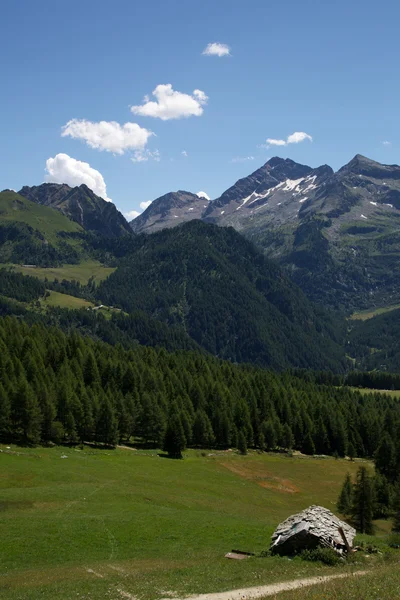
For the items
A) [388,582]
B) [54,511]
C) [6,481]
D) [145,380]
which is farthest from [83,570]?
[145,380]

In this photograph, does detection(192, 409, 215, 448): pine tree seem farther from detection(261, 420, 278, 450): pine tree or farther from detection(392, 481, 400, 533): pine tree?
detection(392, 481, 400, 533): pine tree

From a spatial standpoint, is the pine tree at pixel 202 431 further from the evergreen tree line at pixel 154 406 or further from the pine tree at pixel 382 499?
the pine tree at pixel 382 499

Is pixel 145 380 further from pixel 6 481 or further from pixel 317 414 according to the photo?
pixel 6 481

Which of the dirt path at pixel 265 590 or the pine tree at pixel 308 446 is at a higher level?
the dirt path at pixel 265 590

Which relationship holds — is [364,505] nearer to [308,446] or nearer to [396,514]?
[396,514]

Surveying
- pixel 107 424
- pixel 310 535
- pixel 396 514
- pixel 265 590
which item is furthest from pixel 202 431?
pixel 265 590

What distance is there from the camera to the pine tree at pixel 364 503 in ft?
207

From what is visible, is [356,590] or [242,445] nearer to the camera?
[356,590]

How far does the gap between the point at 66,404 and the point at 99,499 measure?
46.1 metres

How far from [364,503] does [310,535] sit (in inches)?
1108

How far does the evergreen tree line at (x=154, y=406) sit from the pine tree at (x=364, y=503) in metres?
47.0

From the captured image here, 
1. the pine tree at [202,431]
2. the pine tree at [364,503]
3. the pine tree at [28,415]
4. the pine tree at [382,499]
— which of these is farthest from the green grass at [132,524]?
the pine tree at [202,431]

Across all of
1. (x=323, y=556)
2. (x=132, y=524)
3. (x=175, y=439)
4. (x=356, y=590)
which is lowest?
(x=175, y=439)

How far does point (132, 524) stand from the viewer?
4809 centimetres
